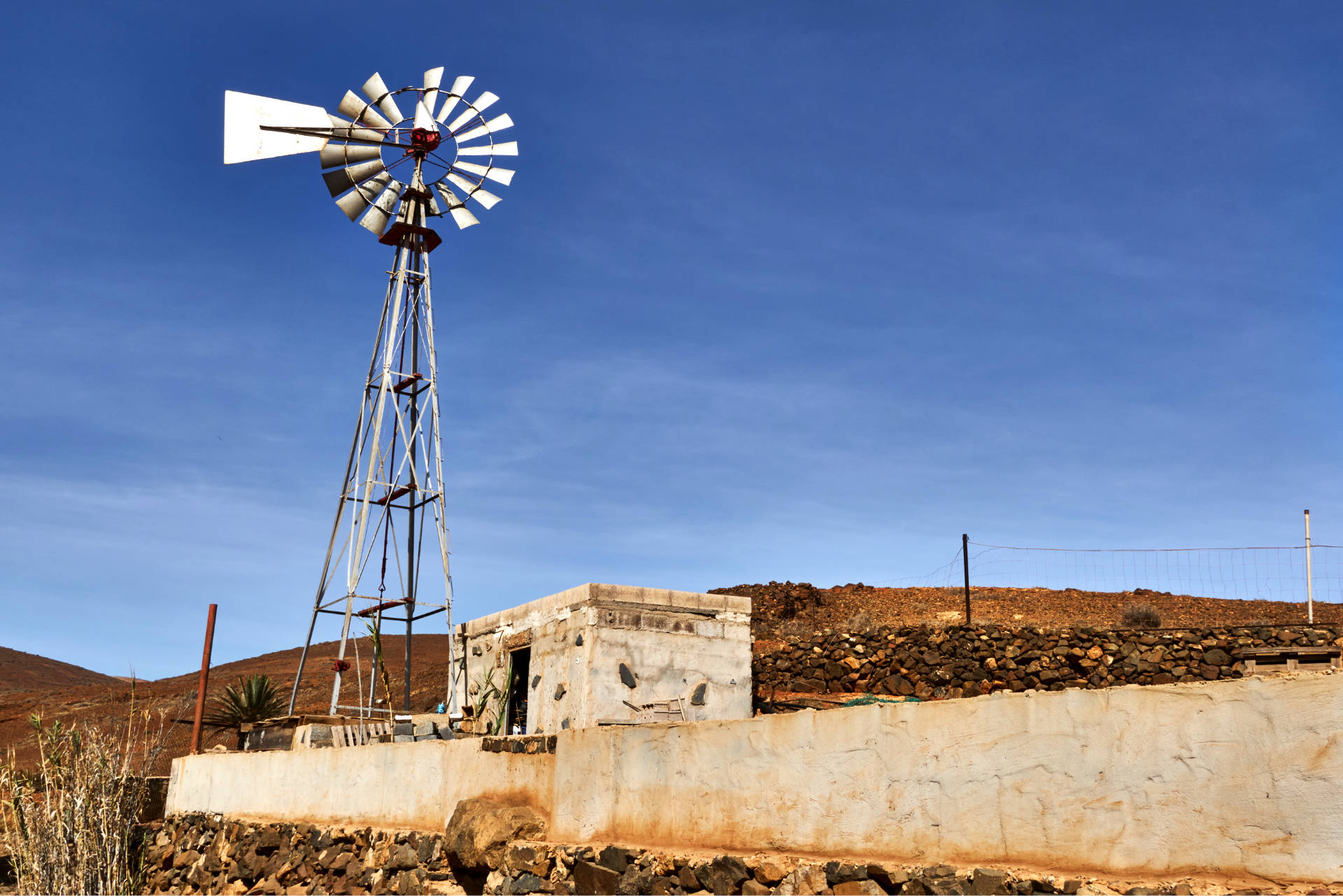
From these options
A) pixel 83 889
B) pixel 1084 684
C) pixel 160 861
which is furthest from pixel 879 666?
pixel 83 889

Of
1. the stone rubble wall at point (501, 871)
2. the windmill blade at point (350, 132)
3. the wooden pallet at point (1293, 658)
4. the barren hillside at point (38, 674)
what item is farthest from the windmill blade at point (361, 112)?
the barren hillside at point (38, 674)

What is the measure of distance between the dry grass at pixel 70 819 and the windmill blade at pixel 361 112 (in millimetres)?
12809

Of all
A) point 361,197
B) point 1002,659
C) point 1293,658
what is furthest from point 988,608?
point 361,197

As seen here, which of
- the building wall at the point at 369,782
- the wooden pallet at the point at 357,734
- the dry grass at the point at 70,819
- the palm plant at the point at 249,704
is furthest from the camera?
the palm plant at the point at 249,704

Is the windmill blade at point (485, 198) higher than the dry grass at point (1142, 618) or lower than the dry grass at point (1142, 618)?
higher

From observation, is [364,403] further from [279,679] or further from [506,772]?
[279,679]

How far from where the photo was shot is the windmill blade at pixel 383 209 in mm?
22797

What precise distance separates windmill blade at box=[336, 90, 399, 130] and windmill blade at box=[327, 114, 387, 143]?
129mm

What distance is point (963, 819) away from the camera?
7.23 metres

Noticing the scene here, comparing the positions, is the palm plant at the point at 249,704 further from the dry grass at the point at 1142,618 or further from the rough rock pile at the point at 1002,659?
the dry grass at the point at 1142,618

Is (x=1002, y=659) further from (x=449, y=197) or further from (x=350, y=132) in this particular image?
(x=350, y=132)

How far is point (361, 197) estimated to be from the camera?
22.6 metres

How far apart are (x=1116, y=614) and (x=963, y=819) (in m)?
30.8

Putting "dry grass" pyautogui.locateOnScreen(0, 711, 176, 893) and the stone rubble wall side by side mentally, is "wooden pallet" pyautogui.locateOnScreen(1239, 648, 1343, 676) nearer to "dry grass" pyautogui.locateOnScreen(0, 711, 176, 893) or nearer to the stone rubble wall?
the stone rubble wall
